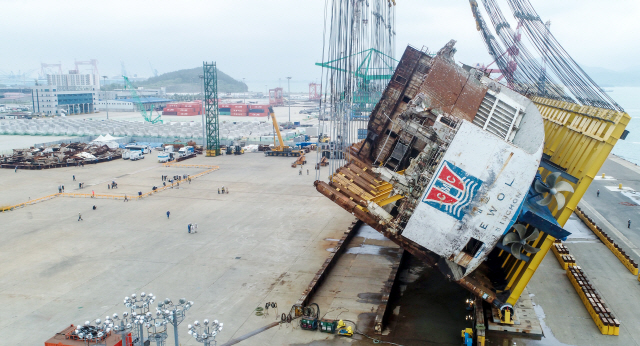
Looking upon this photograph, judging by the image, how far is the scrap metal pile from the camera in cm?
6197

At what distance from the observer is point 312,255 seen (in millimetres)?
30688

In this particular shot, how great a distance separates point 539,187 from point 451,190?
393 cm

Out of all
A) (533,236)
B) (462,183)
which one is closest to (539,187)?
(533,236)

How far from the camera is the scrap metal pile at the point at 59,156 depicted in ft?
203

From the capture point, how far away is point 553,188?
19875 millimetres

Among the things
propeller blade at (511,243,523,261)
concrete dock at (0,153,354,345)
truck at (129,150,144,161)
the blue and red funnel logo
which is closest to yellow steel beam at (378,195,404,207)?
the blue and red funnel logo

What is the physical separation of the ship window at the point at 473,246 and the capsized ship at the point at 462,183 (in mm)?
45

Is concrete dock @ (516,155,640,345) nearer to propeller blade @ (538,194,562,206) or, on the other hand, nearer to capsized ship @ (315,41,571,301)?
capsized ship @ (315,41,571,301)

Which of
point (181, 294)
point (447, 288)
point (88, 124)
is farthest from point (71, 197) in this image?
point (88, 124)

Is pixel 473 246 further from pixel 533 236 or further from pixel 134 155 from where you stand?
pixel 134 155

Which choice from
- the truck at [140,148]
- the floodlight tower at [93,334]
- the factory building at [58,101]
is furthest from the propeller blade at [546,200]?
the factory building at [58,101]

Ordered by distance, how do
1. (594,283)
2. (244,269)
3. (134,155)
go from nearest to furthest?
(594,283) < (244,269) < (134,155)

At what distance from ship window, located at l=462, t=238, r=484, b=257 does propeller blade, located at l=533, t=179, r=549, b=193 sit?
338cm

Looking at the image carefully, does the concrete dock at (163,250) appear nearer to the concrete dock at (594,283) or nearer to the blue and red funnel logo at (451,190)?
the blue and red funnel logo at (451,190)
